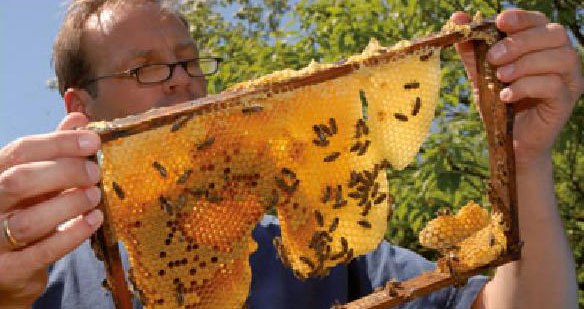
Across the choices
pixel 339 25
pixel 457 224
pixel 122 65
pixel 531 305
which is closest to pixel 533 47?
pixel 457 224

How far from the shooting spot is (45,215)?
189cm

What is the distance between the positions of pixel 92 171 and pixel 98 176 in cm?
3

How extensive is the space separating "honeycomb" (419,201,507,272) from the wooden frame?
0.11 ft

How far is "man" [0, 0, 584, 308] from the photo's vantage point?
190 cm

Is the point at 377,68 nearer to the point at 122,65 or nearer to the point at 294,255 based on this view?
the point at 294,255

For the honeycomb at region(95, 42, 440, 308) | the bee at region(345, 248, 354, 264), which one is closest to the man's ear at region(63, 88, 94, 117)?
the honeycomb at region(95, 42, 440, 308)

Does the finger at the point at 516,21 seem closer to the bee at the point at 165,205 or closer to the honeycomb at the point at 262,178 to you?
the honeycomb at the point at 262,178

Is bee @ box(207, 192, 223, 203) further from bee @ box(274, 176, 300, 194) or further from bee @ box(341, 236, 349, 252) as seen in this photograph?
bee @ box(341, 236, 349, 252)

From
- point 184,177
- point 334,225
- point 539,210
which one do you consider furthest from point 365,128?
point 539,210

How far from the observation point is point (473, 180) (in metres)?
7.30

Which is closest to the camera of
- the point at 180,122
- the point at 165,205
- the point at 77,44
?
the point at 180,122

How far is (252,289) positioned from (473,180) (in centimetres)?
468

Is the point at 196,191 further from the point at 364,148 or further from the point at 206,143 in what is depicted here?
the point at 364,148

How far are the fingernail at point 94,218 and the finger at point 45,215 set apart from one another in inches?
1.0
